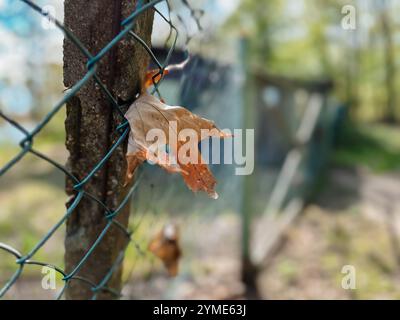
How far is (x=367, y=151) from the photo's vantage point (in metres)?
9.17

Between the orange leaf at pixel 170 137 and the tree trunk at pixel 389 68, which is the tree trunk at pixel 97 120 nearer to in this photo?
the orange leaf at pixel 170 137

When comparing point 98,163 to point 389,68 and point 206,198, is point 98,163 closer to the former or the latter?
point 206,198

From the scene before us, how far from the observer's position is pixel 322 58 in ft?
59.4

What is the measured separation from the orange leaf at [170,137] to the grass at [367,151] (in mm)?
7096

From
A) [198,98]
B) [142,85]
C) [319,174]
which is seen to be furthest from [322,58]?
[142,85]

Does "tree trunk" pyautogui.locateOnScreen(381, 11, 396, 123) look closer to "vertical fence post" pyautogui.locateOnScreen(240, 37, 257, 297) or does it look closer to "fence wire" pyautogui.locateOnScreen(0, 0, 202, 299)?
"vertical fence post" pyautogui.locateOnScreen(240, 37, 257, 297)

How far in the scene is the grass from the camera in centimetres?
768

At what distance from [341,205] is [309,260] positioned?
1687 mm

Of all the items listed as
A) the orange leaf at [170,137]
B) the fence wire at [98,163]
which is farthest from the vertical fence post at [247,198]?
the orange leaf at [170,137]

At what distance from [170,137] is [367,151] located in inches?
368

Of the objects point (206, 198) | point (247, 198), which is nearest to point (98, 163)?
point (206, 198)

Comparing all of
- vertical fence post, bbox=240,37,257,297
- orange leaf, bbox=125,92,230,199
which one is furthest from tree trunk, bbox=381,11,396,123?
orange leaf, bbox=125,92,230,199

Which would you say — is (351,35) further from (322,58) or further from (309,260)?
(309,260)

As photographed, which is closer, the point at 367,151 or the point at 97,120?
the point at 97,120
